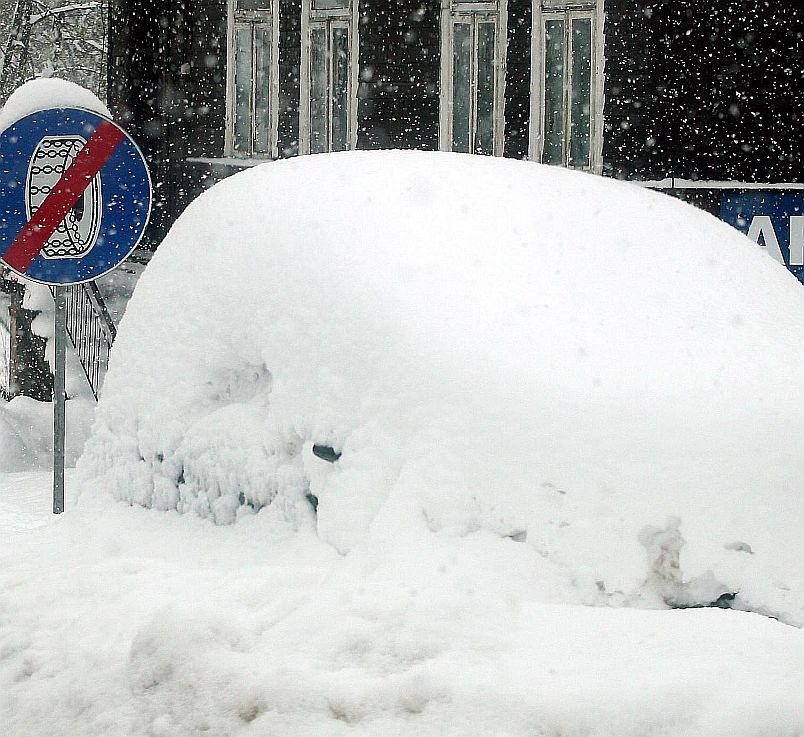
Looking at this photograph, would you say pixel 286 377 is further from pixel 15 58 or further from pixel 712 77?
pixel 15 58

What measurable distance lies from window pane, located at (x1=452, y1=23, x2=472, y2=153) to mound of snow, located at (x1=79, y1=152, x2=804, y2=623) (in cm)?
717

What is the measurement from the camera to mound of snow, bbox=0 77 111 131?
530 centimetres

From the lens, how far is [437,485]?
8.88ft

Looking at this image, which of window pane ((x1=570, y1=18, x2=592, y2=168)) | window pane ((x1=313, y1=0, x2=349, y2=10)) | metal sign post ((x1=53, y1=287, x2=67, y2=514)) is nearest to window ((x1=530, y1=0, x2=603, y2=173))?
window pane ((x1=570, y1=18, x2=592, y2=168))

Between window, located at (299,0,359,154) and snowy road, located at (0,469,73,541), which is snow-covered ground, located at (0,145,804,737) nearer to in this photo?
snowy road, located at (0,469,73,541)

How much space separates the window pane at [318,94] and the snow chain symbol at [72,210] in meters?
5.97

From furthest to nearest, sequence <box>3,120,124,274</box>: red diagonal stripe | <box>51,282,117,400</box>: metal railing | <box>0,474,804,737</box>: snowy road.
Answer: <box>51,282,117,400</box>: metal railing < <box>3,120,124,274</box>: red diagonal stripe < <box>0,474,804,737</box>: snowy road

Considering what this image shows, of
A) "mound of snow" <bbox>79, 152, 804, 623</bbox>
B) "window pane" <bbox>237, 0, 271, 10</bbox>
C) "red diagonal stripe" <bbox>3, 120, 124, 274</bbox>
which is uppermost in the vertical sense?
"window pane" <bbox>237, 0, 271, 10</bbox>

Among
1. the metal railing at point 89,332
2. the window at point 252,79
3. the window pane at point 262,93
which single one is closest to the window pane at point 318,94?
the window at point 252,79

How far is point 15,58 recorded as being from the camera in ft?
57.0

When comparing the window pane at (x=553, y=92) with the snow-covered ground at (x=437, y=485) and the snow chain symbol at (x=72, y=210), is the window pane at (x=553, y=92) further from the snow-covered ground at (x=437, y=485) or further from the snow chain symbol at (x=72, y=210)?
the snow-covered ground at (x=437, y=485)

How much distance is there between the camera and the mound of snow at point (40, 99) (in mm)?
5301

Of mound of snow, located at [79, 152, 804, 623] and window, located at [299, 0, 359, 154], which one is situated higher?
window, located at [299, 0, 359, 154]

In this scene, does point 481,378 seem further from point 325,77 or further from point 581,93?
point 325,77
